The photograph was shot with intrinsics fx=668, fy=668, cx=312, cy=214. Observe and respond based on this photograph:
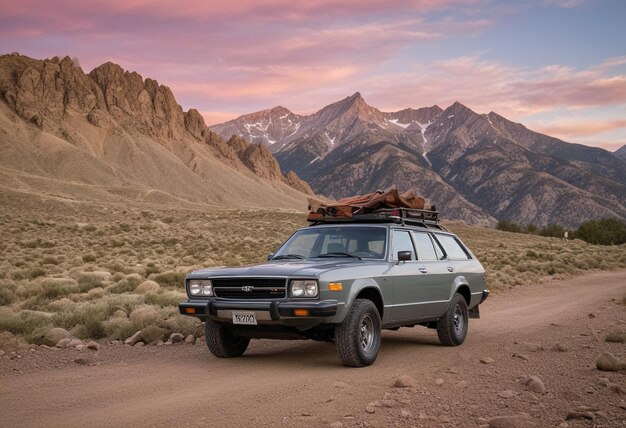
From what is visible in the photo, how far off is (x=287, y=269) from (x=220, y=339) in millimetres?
1622

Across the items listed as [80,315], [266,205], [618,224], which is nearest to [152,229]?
[80,315]

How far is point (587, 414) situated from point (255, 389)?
316 centimetres

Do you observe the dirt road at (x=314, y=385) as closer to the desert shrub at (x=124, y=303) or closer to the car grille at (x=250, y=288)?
the car grille at (x=250, y=288)

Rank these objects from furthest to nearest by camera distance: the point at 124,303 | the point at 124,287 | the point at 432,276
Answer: the point at 124,287 < the point at 124,303 < the point at 432,276

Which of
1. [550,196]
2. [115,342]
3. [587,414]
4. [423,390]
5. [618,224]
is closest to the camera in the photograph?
[587,414]

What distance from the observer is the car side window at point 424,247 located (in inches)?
379

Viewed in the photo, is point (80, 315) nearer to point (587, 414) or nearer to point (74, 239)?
point (587, 414)

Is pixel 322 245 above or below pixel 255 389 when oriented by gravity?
above

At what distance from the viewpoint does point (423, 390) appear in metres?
6.75

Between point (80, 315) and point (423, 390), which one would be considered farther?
point (80, 315)

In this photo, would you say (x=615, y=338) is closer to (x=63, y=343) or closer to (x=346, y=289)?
(x=346, y=289)

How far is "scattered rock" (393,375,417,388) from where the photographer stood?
22.6ft

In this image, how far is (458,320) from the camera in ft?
33.8

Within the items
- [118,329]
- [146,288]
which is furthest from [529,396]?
[146,288]
